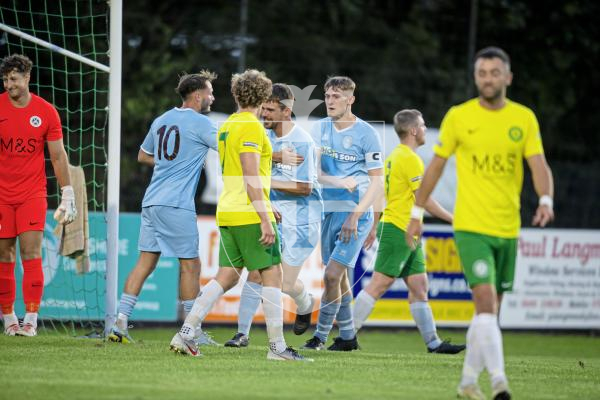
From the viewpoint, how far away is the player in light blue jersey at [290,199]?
8883mm

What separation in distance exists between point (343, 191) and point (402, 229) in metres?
0.67

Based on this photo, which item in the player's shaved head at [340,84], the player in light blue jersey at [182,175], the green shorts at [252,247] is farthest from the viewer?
the player's shaved head at [340,84]

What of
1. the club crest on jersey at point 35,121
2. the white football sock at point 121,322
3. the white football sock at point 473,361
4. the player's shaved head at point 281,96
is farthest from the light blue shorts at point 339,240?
the white football sock at point 473,361

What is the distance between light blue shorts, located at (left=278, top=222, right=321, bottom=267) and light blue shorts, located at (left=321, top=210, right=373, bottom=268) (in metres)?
0.29

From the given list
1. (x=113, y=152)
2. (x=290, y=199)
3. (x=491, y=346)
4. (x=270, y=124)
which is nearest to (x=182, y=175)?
(x=270, y=124)

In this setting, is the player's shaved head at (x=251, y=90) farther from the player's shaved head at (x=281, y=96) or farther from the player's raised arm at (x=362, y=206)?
the player's raised arm at (x=362, y=206)

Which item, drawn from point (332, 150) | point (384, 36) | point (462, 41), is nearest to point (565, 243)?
point (462, 41)

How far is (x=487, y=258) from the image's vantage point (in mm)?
6316

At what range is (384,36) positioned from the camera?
21203 millimetres

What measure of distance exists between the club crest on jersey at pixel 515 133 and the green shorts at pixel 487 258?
64cm

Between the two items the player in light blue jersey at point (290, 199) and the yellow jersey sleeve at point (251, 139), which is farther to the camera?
the player in light blue jersey at point (290, 199)

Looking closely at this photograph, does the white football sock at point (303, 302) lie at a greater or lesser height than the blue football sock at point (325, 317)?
greater

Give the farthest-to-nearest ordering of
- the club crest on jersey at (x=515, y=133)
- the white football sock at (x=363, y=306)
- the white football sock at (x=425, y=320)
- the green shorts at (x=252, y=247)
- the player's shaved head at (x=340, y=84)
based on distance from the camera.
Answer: the white football sock at (x=425, y=320), the white football sock at (x=363, y=306), the player's shaved head at (x=340, y=84), the green shorts at (x=252, y=247), the club crest on jersey at (x=515, y=133)

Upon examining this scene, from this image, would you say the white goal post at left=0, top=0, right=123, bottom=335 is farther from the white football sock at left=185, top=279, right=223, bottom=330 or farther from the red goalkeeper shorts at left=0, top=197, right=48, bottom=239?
the white football sock at left=185, top=279, right=223, bottom=330
